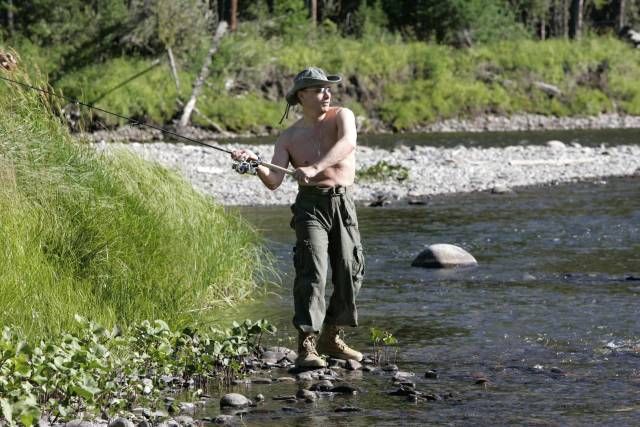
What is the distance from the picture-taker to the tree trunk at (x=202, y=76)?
34.6 metres

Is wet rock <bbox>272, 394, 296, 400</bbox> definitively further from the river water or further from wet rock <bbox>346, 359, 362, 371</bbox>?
wet rock <bbox>346, 359, 362, 371</bbox>

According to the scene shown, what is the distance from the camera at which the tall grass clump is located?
24.5ft

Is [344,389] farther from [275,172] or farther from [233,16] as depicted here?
[233,16]

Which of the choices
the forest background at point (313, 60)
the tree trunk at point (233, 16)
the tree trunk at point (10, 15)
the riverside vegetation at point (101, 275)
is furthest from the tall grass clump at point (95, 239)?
the tree trunk at point (10, 15)

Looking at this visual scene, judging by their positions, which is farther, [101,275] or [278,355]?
[101,275]

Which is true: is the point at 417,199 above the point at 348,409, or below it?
below

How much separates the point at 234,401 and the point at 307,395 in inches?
16.3

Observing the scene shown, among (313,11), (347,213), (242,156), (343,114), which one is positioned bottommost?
(347,213)

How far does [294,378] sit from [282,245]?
6596 millimetres

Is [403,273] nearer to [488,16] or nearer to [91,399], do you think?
[91,399]

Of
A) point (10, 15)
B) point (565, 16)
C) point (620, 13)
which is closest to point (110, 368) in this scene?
point (10, 15)

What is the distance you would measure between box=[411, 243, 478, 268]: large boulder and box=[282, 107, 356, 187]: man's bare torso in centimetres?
459

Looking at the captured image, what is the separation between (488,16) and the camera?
4338 centimetres

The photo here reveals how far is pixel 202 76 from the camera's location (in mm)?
35938
